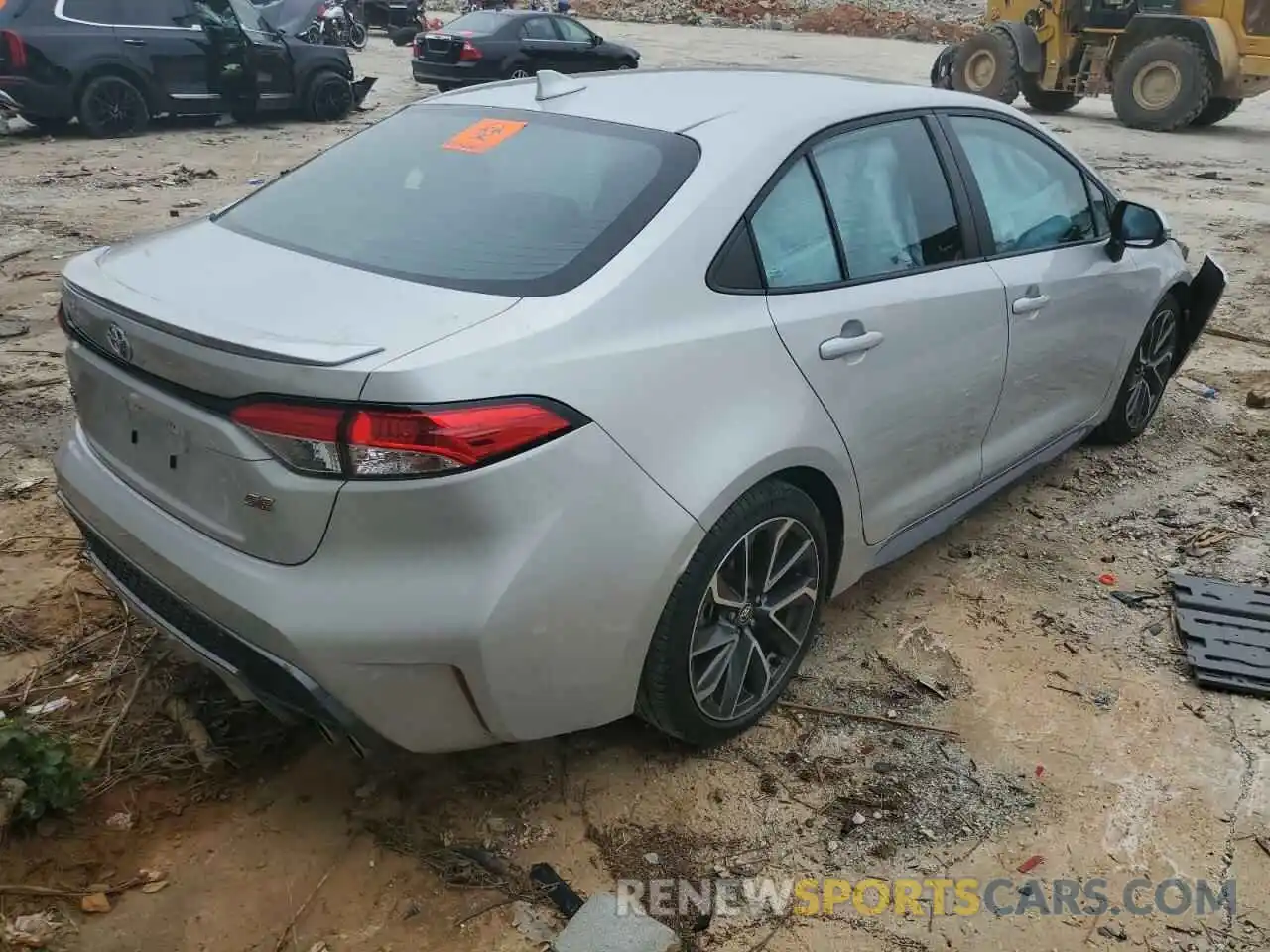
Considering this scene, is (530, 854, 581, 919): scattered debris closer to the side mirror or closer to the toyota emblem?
the toyota emblem

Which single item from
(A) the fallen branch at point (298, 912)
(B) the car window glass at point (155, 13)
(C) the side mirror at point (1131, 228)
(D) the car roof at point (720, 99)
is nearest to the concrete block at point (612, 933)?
(A) the fallen branch at point (298, 912)

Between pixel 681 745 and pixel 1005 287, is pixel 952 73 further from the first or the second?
pixel 681 745

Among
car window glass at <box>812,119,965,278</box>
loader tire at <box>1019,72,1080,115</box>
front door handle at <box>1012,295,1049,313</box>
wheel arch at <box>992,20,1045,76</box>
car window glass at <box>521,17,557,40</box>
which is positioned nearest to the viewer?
car window glass at <box>812,119,965,278</box>

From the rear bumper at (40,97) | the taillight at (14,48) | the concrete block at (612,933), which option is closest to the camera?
the concrete block at (612,933)

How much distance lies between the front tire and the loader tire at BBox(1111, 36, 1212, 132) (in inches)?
564

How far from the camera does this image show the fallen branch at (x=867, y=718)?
9.71 feet

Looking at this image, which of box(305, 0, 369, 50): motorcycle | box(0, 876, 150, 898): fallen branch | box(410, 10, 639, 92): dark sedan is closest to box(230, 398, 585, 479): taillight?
box(0, 876, 150, 898): fallen branch

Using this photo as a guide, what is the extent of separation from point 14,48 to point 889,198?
11.0 meters

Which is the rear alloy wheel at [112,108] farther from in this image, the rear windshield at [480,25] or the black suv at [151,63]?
A: the rear windshield at [480,25]

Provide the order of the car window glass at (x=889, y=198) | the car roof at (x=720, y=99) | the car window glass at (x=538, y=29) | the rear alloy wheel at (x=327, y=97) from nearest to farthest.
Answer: the car roof at (x=720, y=99), the car window glass at (x=889, y=198), the rear alloy wheel at (x=327, y=97), the car window glass at (x=538, y=29)

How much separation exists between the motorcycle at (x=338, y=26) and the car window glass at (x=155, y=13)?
6.61 metres

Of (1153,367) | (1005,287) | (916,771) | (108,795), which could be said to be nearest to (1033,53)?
(1153,367)

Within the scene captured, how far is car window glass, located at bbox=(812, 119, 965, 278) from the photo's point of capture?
9.62 ft

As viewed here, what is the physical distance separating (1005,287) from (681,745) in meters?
1.76
